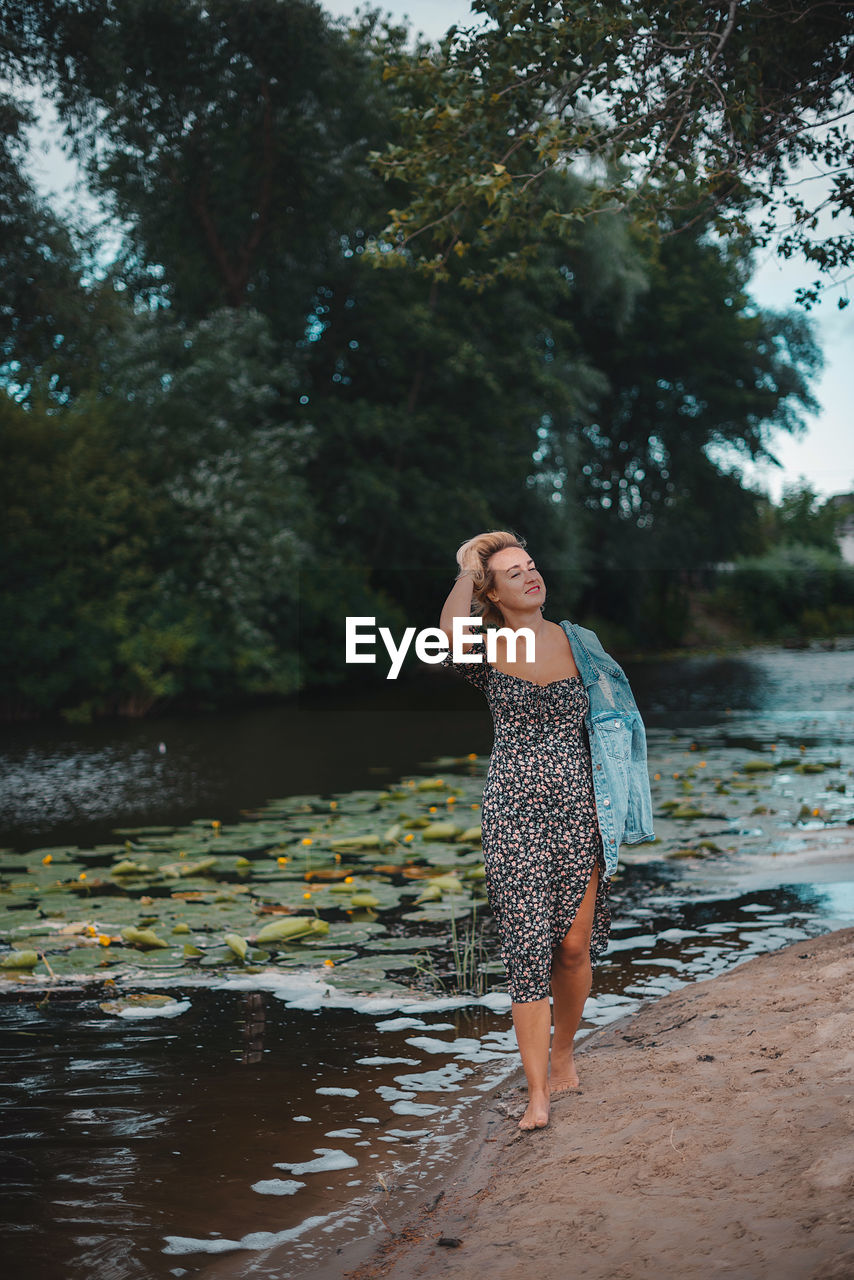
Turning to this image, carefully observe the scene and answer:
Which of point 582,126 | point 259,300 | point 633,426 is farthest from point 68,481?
point 633,426

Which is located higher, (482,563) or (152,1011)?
(482,563)

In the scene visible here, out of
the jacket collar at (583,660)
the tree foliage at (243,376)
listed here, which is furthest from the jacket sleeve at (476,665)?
the tree foliage at (243,376)

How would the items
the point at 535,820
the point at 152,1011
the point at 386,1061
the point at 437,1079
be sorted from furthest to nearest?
1. the point at 152,1011
2. the point at 386,1061
3. the point at 437,1079
4. the point at 535,820

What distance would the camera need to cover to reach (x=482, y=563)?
4.41 m

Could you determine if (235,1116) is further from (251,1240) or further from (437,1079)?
(251,1240)

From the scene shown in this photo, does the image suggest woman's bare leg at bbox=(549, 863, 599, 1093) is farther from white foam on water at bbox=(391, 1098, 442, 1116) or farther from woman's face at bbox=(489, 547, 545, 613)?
woman's face at bbox=(489, 547, 545, 613)

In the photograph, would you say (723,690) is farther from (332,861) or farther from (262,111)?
(332,861)

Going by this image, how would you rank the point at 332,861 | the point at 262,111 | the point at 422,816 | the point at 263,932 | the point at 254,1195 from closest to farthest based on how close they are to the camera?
the point at 254,1195, the point at 263,932, the point at 332,861, the point at 422,816, the point at 262,111

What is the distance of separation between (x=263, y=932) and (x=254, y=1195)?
2.71 meters

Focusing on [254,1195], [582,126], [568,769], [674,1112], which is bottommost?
[254,1195]

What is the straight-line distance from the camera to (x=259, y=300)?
27.1 m

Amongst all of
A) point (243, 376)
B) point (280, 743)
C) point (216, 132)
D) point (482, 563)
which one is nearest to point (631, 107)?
point (482, 563)

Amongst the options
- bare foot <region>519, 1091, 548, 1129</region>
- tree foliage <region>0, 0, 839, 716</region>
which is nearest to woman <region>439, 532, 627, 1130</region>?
bare foot <region>519, 1091, 548, 1129</region>

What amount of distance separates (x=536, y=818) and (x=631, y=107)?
494 centimetres
